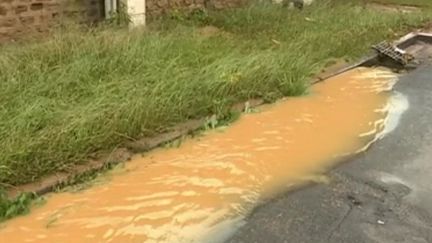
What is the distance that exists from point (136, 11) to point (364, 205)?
5.36 meters

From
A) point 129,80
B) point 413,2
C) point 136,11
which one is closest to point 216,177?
point 129,80

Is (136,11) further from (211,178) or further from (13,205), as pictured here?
(13,205)

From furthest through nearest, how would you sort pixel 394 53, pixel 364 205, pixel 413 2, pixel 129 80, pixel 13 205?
1. pixel 413 2
2. pixel 394 53
3. pixel 129 80
4. pixel 364 205
5. pixel 13 205

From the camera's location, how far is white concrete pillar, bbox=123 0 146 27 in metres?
8.94

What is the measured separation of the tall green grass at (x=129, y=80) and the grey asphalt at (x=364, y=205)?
5.05 feet

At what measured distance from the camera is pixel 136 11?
909 cm

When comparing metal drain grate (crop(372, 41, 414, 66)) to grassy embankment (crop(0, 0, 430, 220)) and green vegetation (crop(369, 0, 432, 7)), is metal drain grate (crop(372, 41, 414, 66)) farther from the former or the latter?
green vegetation (crop(369, 0, 432, 7))

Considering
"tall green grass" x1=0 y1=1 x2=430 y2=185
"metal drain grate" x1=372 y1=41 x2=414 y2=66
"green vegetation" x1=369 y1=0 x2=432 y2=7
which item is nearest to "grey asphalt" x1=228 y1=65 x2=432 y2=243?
"tall green grass" x1=0 y1=1 x2=430 y2=185

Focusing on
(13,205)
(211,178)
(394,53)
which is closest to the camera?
(13,205)

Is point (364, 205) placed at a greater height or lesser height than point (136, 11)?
lesser

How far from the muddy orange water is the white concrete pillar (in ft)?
9.78

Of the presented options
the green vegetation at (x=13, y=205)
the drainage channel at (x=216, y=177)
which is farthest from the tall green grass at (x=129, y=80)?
the drainage channel at (x=216, y=177)

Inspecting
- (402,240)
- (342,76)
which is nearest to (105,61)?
(342,76)

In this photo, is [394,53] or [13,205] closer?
[13,205]
